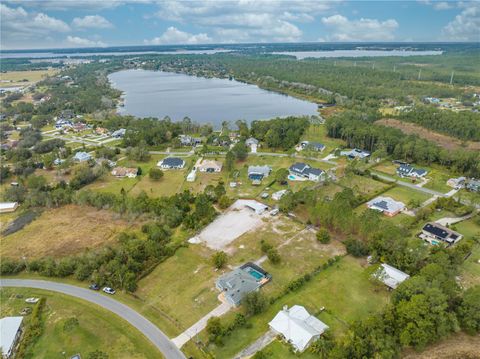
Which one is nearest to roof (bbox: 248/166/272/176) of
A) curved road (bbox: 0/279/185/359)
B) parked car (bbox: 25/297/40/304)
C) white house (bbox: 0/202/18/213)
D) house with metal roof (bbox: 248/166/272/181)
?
house with metal roof (bbox: 248/166/272/181)

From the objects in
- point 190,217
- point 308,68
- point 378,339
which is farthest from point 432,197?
point 308,68

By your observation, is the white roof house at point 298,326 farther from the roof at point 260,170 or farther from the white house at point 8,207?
the white house at point 8,207

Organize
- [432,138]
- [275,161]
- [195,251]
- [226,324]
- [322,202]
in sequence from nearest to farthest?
[226,324] → [195,251] → [322,202] → [275,161] → [432,138]

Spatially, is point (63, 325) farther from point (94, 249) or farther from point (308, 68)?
point (308, 68)

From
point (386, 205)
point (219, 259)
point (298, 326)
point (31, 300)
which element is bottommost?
point (31, 300)

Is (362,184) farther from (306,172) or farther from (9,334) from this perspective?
(9,334)

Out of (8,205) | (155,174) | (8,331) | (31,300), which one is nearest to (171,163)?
(155,174)

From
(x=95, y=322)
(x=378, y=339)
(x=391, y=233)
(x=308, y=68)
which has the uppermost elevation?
(x=308, y=68)
